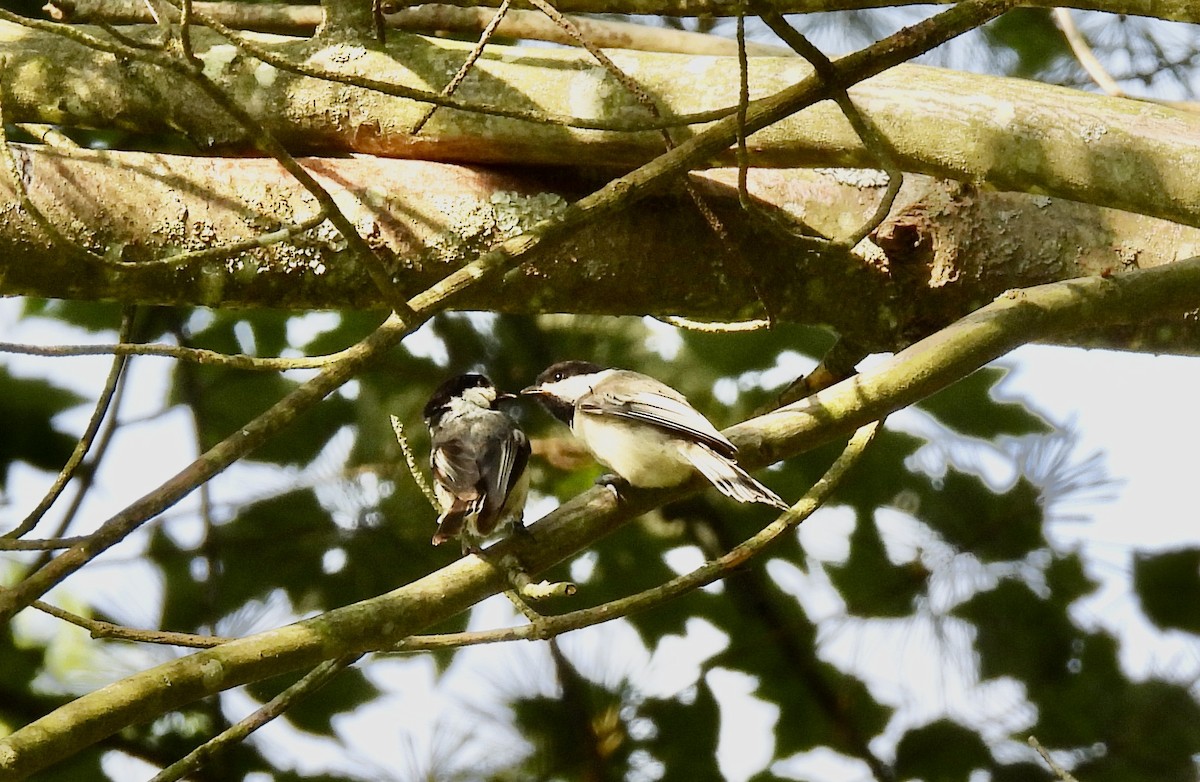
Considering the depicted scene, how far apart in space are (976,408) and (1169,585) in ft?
3.12

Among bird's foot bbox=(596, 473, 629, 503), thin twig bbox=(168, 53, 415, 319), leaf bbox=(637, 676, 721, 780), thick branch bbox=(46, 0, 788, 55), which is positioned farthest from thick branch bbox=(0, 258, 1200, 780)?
thick branch bbox=(46, 0, 788, 55)

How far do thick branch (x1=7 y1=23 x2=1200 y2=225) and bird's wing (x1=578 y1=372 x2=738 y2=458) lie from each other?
24.9 inches

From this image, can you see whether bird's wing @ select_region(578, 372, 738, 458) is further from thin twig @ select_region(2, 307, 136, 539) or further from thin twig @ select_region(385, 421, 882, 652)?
thin twig @ select_region(2, 307, 136, 539)

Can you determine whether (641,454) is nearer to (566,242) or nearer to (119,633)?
(566,242)

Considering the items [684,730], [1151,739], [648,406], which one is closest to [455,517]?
[648,406]

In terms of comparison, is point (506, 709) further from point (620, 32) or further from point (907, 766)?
point (620, 32)

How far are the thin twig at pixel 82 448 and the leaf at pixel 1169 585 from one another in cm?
333

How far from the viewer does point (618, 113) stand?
287 cm

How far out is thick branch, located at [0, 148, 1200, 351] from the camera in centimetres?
269

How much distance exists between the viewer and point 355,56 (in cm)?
299

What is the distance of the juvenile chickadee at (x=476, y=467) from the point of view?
288 centimetres

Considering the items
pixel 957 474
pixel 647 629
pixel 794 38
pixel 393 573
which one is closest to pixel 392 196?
pixel 794 38

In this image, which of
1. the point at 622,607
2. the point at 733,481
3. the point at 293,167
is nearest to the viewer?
the point at 293,167

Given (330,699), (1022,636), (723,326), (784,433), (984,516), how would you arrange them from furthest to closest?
(984,516)
(1022,636)
(330,699)
(723,326)
(784,433)
